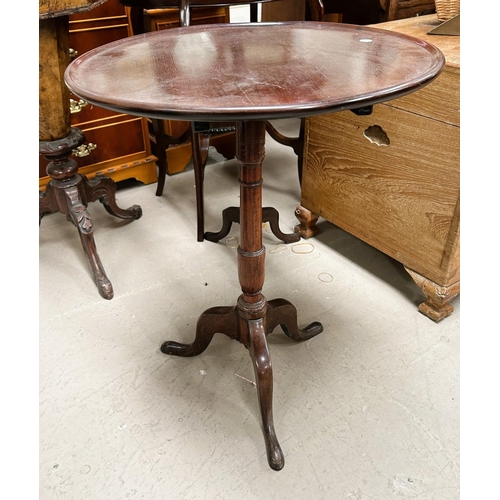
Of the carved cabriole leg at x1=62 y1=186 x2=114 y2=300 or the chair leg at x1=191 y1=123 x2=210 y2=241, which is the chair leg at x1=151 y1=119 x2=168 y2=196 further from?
the carved cabriole leg at x1=62 y1=186 x2=114 y2=300

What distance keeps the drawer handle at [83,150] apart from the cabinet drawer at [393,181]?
101cm

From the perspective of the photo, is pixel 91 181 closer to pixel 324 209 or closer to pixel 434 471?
pixel 324 209

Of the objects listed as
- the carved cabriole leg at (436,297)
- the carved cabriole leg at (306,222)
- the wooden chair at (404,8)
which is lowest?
the carved cabriole leg at (436,297)

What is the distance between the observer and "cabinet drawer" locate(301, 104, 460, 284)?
4.74 ft

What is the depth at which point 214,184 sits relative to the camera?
2.57 meters

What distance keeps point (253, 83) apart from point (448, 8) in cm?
127

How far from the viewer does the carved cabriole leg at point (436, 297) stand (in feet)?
5.11

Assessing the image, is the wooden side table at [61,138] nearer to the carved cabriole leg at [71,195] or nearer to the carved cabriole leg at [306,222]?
the carved cabriole leg at [71,195]

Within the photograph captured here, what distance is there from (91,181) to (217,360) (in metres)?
A: 1.05

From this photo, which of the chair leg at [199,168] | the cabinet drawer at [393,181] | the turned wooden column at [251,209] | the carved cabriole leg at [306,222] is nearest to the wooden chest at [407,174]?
the cabinet drawer at [393,181]

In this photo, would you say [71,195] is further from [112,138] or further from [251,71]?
[251,71]

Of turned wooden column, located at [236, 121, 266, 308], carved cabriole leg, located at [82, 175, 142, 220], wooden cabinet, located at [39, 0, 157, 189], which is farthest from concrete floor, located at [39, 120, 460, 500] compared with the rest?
wooden cabinet, located at [39, 0, 157, 189]

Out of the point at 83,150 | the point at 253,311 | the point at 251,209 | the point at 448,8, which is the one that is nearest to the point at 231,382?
the point at 253,311

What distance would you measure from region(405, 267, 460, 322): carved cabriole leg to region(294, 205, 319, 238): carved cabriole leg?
55 cm
